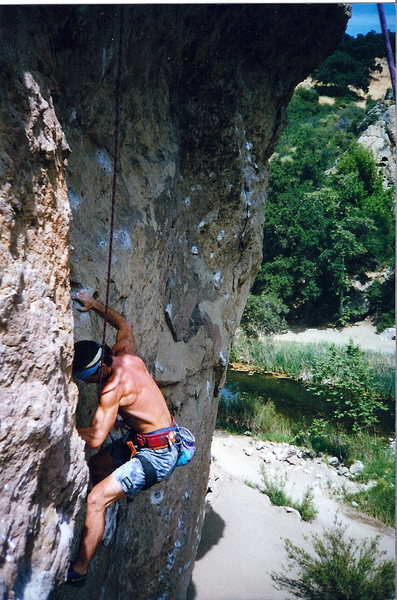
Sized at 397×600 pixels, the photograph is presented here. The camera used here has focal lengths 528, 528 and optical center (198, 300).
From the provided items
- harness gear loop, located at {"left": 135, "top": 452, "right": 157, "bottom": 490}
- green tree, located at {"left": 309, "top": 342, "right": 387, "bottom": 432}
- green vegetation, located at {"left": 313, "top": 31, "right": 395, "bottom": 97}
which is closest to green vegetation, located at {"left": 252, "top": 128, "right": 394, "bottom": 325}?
green vegetation, located at {"left": 313, "top": 31, "right": 395, "bottom": 97}

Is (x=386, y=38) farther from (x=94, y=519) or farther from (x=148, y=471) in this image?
(x=94, y=519)

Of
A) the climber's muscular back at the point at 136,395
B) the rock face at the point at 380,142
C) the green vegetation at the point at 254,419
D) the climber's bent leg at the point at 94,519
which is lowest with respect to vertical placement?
the green vegetation at the point at 254,419

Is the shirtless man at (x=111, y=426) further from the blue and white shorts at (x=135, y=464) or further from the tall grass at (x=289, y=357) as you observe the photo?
the tall grass at (x=289, y=357)

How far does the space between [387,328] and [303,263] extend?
412 centimetres

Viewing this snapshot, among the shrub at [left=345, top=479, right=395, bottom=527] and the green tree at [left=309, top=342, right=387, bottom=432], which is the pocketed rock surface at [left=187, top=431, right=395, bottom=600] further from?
the green tree at [left=309, top=342, right=387, bottom=432]

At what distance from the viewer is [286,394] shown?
40.9 ft

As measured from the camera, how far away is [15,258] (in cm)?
178

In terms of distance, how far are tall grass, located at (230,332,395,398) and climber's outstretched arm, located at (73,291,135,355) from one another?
9.77 meters

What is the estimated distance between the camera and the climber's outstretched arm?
2.71 meters

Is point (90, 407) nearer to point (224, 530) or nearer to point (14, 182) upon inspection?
point (14, 182)

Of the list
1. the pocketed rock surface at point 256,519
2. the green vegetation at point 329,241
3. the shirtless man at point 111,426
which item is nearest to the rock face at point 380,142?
the green vegetation at point 329,241

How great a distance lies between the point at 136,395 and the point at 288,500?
543 centimetres

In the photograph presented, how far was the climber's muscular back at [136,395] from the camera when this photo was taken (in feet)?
8.17

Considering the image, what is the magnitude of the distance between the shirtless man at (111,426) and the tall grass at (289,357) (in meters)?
9.80
